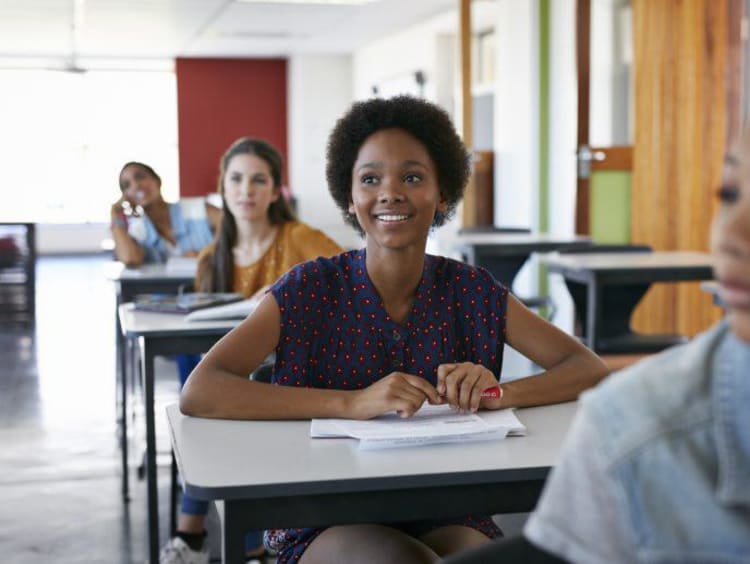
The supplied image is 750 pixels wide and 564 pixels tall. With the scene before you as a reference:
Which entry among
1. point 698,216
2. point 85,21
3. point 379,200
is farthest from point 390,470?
point 85,21

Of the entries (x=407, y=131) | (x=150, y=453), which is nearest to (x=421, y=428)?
(x=407, y=131)

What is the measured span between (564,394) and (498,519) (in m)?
0.30

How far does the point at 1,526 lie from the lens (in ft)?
11.0

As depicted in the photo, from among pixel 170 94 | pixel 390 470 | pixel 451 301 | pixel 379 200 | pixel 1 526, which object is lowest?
pixel 1 526

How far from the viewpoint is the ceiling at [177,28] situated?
986 cm

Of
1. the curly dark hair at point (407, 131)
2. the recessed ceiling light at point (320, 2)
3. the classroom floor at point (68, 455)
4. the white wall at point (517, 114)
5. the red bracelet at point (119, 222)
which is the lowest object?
the classroom floor at point (68, 455)

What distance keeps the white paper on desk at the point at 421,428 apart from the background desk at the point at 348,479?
0.05 ft

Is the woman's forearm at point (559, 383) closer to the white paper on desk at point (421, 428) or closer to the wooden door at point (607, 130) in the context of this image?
the white paper on desk at point (421, 428)

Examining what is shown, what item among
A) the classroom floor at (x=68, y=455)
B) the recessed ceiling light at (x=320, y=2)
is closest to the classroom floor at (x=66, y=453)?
the classroom floor at (x=68, y=455)

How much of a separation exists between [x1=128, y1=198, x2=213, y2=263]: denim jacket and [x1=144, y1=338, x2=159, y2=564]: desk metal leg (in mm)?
2309

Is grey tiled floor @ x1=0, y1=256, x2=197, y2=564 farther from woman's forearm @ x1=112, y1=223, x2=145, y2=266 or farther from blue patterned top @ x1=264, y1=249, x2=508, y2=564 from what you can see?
blue patterned top @ x1=264, y1=249, x2=508, y2=564

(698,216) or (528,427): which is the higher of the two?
(698,216)

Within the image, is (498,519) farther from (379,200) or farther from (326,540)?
(379,200)

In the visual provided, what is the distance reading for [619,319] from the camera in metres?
4.45
